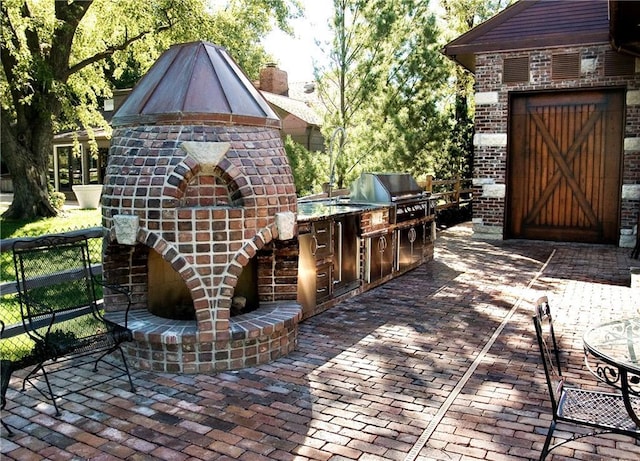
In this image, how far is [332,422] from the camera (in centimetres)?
363

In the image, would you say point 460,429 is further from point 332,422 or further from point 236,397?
point 236,397

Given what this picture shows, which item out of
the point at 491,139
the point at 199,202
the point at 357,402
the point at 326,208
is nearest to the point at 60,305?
the point at 199,202

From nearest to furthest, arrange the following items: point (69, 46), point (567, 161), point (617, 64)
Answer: point (617, 64), point (567, 161), point (69, 46)

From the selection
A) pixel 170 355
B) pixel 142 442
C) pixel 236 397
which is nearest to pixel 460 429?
pixel 236 397

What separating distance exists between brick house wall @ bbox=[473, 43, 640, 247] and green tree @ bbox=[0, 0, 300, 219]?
7.08m

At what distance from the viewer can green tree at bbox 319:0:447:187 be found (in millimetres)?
13219

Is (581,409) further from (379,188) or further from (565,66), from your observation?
(565,66)

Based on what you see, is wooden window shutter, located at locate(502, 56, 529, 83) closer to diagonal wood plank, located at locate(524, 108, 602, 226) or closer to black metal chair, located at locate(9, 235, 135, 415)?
diagonal wood plank, located at locate(524, 108, 602, 226)

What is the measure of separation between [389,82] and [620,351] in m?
11.4

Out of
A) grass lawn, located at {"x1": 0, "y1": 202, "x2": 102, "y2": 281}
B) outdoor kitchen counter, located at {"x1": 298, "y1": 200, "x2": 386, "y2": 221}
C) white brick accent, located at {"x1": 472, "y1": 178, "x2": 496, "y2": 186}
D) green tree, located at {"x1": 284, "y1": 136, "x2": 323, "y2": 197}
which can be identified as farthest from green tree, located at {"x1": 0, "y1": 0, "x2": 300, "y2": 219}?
outdoor kitchen counter, located at {"x1": 298, "y1": 200, "x2": 386, "y2": 221}

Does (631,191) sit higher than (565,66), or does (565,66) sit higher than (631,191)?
(565,66)

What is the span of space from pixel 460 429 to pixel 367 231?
3726 mm

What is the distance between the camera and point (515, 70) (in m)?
11.2

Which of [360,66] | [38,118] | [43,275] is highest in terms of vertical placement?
[360,66]
